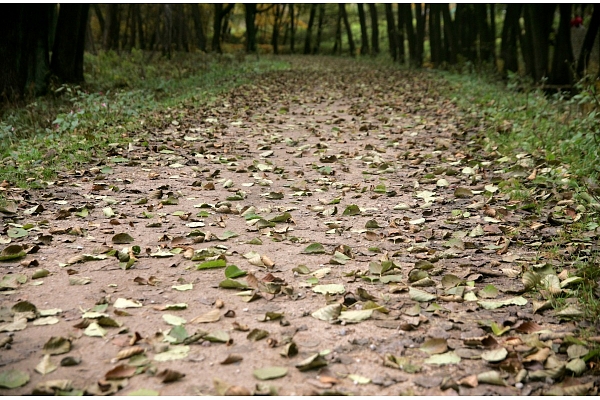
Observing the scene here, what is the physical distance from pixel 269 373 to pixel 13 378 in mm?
1147

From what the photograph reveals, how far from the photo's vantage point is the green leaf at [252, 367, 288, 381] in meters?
2.61

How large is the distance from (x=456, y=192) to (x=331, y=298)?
271cm

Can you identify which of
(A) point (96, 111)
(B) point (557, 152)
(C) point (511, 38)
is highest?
(C) point (511, 38)

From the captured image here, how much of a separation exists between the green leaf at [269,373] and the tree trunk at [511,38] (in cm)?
1509

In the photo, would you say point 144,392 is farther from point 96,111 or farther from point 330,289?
point 96,111

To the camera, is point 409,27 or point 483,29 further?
point 409,27

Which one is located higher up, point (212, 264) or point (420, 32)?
point (420, 32)

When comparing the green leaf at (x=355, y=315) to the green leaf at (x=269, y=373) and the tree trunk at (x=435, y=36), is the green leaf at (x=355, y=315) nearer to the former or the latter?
the green leaf at (x=269, y=373)

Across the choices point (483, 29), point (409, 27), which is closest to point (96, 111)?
point (483, 29)

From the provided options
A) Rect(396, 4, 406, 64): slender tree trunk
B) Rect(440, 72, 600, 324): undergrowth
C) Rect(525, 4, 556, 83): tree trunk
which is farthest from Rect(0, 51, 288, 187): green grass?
Rect(396, 4, 406, 64): slender tree trunk

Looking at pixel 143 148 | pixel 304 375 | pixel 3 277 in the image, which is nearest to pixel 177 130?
pixel 143 148

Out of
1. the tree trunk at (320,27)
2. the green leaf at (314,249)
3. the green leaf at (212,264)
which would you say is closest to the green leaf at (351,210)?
the green leaf at (314,249)

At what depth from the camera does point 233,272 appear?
3.74 metres

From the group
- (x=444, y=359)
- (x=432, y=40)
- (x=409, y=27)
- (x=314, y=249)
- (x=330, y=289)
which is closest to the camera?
(x=444, y=359)
